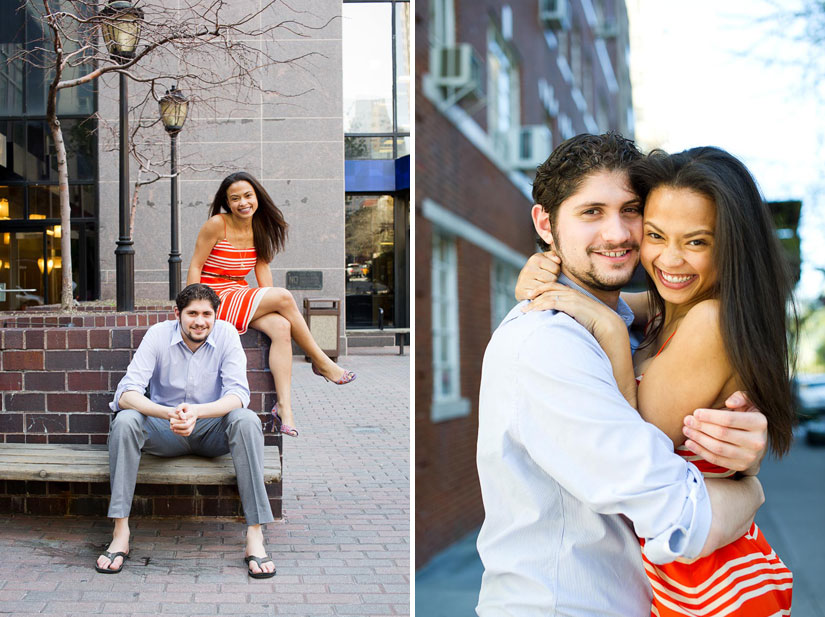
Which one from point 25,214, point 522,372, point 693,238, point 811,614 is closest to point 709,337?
point 693,238

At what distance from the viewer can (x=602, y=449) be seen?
1.22 meters

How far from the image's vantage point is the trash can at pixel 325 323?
1365 cm

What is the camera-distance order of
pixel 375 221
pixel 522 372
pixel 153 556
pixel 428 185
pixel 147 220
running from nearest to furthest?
1. pixel 522 372
2. pixel 153 556
3. pixel 428 185
4. pixel 147 220
5. pixel 375 221

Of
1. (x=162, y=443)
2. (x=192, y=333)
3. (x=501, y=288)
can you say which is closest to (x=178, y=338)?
(x=192, y=333)

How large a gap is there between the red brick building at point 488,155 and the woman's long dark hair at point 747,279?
3087mm

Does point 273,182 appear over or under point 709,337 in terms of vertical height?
over

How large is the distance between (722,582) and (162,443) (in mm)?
3471

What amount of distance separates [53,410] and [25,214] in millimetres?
11342

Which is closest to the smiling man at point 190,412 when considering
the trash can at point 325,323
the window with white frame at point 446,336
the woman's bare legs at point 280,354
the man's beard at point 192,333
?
the man's beard at point 192,333

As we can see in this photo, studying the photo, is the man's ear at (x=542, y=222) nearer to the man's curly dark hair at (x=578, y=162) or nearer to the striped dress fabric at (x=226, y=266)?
the man's curly dark hair at (x=578, y=162)

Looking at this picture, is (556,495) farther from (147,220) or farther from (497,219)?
(147,220)

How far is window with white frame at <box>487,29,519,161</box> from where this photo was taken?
4.89 metres

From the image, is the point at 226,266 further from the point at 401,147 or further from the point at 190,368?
the point at 401,147

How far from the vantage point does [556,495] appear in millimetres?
1337
